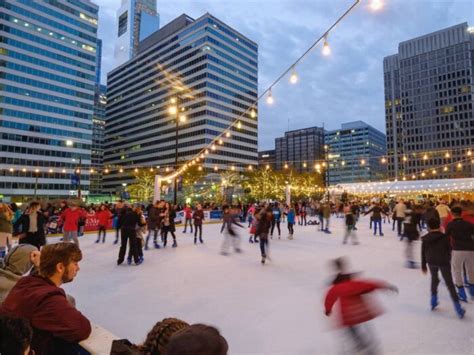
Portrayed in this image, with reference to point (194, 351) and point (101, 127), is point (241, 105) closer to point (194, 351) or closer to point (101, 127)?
point (101, 127)

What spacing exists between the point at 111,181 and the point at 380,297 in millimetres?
113457

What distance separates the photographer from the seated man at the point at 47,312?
1.98 meters

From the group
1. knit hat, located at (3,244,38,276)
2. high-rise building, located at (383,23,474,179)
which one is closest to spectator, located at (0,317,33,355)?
knit hat, located at (3,244,38,276)

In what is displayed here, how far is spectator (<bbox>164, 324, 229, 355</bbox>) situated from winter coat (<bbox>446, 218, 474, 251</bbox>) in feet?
18.3

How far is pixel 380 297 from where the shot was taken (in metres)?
5.61

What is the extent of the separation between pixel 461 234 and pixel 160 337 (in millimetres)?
5861

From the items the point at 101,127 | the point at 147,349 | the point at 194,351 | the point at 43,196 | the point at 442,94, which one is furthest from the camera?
the point at 101,127

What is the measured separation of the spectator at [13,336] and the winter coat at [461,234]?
586cm

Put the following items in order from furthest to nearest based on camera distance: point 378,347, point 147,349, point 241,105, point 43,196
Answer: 1. point 241,105
2. point 43,196
3. point 378,347
4. point 147,349

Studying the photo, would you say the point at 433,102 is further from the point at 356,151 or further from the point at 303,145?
the point at 303,145

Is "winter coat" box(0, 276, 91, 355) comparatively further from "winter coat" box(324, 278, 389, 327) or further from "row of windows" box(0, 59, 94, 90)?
"row of windows" box(0, 59, 94, 90)

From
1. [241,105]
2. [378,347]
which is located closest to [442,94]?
[241,105]

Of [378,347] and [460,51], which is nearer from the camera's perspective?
[378,347]

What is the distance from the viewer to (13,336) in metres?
1.40
